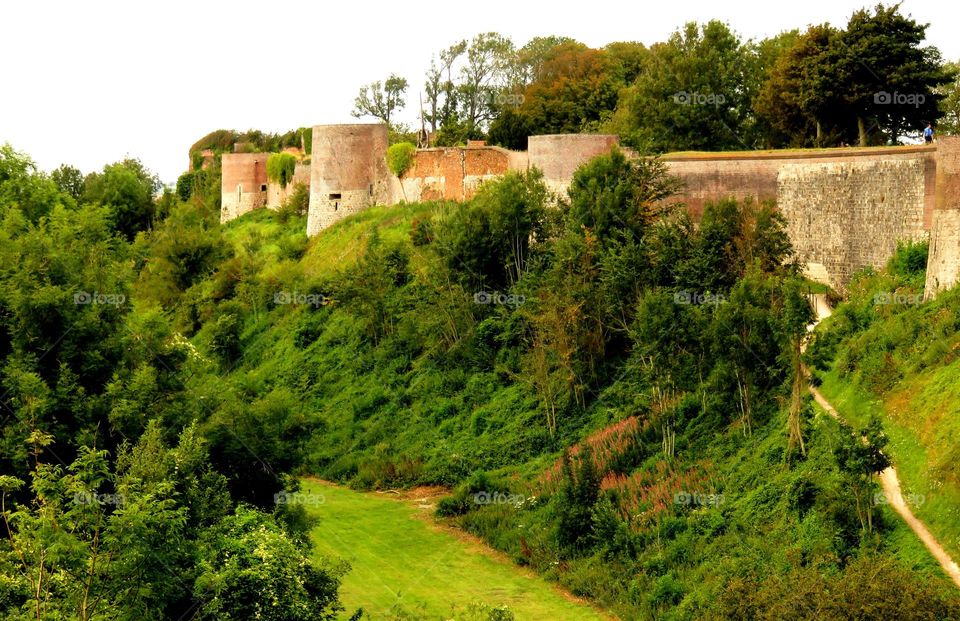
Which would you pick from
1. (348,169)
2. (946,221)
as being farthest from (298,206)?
(946,221)

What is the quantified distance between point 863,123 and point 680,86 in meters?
5.65

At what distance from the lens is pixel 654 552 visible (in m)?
20.9

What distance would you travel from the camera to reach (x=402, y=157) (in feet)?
129

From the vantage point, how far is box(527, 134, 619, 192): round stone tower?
32.1m

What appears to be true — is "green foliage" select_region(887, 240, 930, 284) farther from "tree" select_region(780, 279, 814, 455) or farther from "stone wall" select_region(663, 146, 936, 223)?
"tree" select_region(780, 279, 814, 455)

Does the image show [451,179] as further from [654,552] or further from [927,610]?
[927,610]

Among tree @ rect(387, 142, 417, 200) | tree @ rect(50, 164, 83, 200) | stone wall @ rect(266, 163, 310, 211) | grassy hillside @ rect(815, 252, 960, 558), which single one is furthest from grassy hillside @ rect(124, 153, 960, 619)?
tree @ rect(50, 164, 83, 200)

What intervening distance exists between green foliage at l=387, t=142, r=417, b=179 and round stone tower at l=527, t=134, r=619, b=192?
272 inches

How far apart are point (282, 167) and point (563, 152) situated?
17.6 meters

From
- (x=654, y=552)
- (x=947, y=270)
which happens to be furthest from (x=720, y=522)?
(x=947, y=270)

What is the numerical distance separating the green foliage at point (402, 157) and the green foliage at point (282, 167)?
8231mm

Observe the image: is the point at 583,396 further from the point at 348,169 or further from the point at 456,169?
the point at 348,169

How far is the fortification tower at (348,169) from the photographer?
135 feet

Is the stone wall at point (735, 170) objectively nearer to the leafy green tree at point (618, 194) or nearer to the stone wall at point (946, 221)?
the leafy green tree at point (618, 194)
